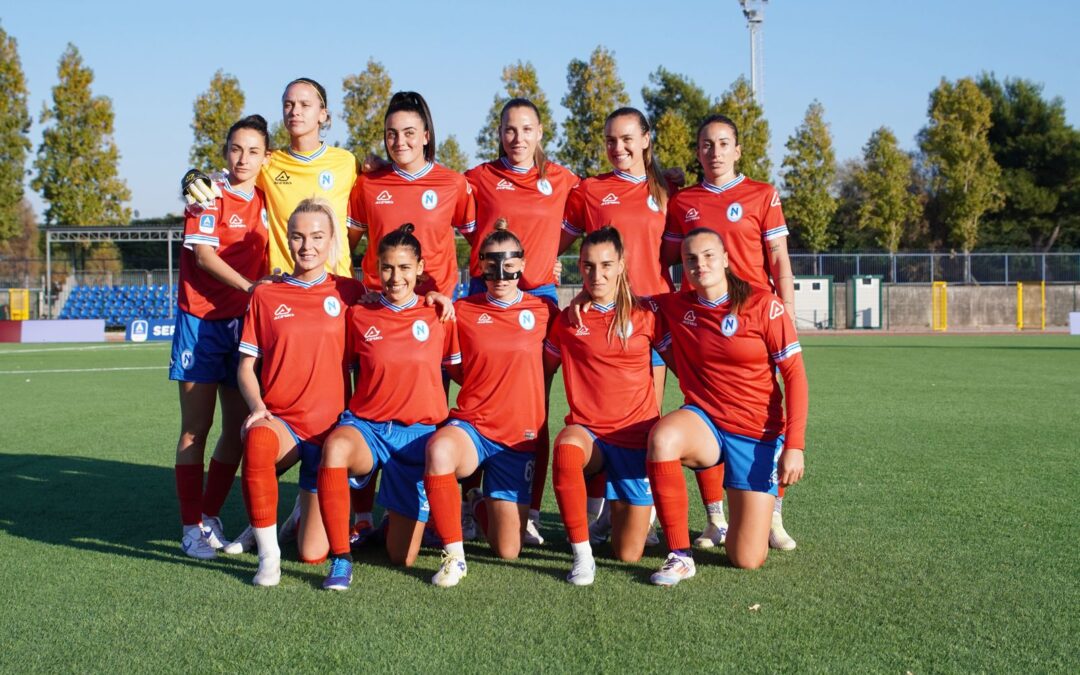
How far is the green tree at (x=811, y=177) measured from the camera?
34594 millimetres

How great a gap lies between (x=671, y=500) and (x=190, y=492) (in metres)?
2.36

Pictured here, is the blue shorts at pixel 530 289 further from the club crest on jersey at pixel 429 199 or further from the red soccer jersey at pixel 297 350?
the red soccer jersey at pixel 297 350

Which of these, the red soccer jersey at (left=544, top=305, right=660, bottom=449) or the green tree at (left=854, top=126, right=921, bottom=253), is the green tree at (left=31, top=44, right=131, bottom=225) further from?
the red soccer jersey at (left=544, top=305, right=660, bottom=449)

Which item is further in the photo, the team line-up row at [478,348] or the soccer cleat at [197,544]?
Result: the soccer cleat at [197,544]

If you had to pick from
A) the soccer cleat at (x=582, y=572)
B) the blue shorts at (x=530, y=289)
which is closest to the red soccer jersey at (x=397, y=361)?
the blue shorts at (x=530, y=289)

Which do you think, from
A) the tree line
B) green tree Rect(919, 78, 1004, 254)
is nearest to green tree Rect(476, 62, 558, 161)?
the tree line

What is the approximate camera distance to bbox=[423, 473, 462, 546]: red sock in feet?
13.4

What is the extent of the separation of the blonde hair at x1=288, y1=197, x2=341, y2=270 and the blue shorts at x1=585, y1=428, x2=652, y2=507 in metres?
1.45

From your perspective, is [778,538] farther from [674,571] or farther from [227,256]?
[227,256]

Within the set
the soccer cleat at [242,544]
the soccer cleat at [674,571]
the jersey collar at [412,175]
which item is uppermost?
the jersey collar at [412,175]

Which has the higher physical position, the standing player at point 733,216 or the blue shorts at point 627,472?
the standing player at point 733,216

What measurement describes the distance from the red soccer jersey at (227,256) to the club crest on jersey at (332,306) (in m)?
0.68

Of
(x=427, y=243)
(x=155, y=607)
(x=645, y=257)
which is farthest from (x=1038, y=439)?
(x=155, y=607)

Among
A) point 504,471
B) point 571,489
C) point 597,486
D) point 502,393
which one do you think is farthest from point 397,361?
point 597,486
